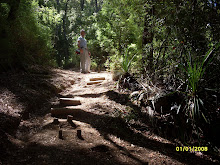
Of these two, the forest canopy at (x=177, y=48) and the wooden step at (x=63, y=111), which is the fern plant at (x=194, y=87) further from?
the wooden step at (x=63, y=111)

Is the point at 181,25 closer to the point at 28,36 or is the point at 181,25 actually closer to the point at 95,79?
the point at 95,79

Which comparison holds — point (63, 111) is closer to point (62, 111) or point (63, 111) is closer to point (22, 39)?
point (62, 111)

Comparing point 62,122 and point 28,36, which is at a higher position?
point 28,36

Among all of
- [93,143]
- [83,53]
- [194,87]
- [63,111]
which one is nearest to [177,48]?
[194,87]

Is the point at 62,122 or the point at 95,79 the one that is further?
the point at 95,79

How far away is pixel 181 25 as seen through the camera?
3.71 meters

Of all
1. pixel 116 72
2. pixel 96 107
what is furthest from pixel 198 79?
pixel 116 72

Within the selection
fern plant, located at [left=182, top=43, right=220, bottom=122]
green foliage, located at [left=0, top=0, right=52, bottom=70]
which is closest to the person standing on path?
green foliage, located at [left=0, top=0, right=52, bottom=70]

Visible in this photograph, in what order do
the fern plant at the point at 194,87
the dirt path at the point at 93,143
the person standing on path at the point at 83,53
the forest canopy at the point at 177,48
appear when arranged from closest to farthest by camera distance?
the dirt path at the point at 93,143, the fern plant at the point at 194,87, the forest canopy at the point at 177,48, the person standing on path at the point at 83,53

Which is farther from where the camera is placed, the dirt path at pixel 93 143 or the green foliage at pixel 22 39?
the green foliage at pixel 22 39

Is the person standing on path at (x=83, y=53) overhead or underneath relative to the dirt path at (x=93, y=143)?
overhead

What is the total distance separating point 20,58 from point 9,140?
3745mm

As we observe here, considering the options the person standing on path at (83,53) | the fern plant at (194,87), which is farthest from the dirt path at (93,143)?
the person standing on path at (83,53)

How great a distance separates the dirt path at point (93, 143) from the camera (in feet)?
6.55
